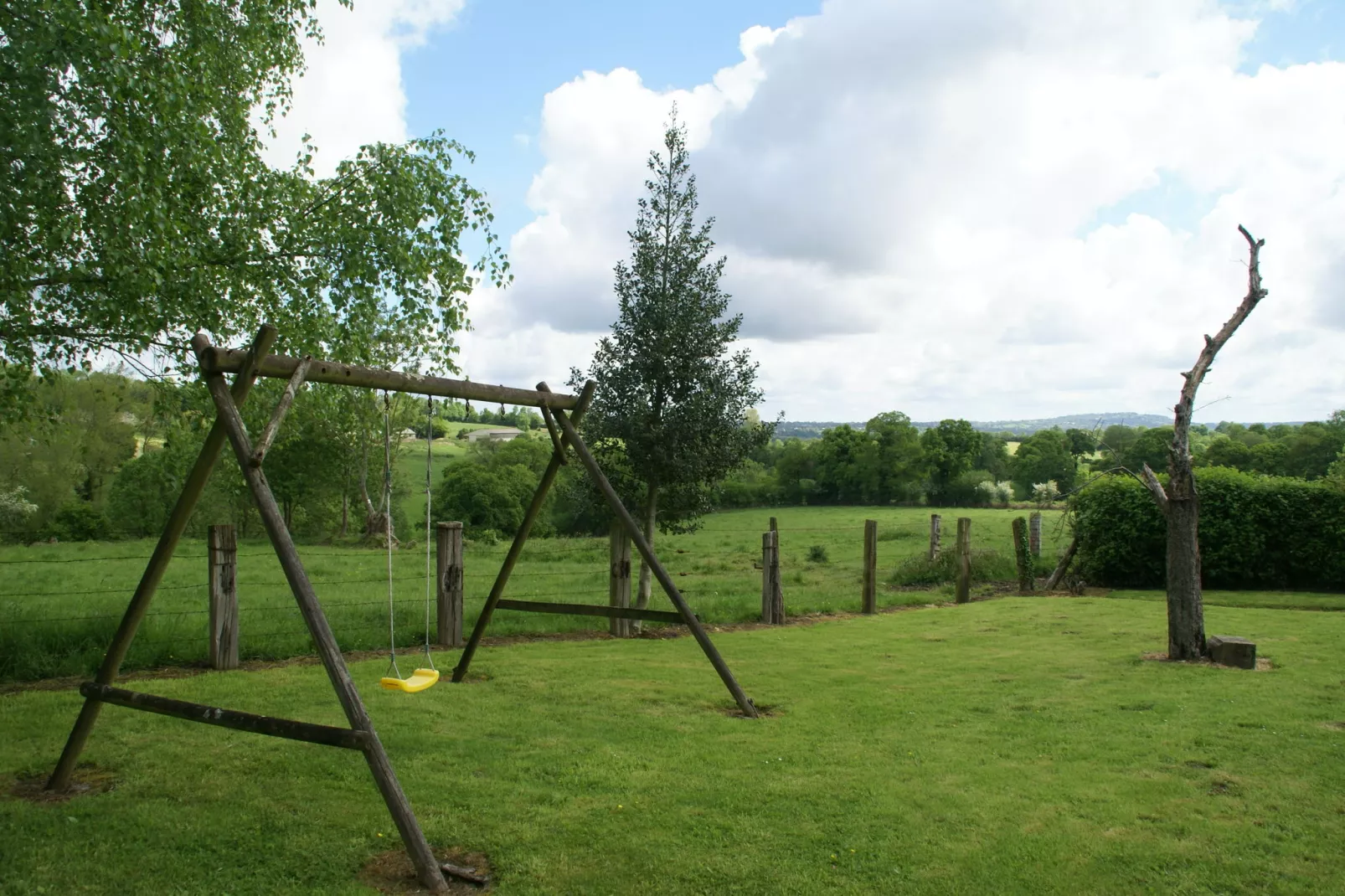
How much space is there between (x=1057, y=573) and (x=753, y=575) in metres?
7.87

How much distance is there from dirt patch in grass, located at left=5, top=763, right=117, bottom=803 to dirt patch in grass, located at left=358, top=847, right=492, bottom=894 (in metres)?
2.27

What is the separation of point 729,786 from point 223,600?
6757 mm

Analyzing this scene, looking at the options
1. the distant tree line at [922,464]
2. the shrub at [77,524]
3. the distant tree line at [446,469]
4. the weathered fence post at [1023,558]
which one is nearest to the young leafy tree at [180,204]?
the distant tree line at [446,469]

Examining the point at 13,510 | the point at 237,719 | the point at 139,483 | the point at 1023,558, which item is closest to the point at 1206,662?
the point at 237,719

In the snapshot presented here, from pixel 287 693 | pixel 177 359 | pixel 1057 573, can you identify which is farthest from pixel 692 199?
pixel 1057 573

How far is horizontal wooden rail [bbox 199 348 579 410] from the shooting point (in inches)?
218

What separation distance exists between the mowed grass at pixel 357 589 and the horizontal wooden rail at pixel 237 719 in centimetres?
391

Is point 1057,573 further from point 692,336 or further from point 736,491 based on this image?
point 736,491

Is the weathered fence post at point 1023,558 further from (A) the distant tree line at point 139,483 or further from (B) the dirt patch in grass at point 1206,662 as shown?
(A) the distant tree line at point 139,483

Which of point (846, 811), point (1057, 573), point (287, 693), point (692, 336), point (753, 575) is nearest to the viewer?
point (846, 811)

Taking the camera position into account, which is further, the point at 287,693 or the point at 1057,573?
the point at 1057,573

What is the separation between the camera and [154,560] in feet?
19.3

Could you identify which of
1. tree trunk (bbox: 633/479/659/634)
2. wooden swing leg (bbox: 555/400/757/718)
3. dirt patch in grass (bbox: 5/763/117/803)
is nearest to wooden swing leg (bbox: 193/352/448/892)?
dirt patch in grass (bbox: 5/763/117/803)

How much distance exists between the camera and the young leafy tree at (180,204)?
7.18 meters
